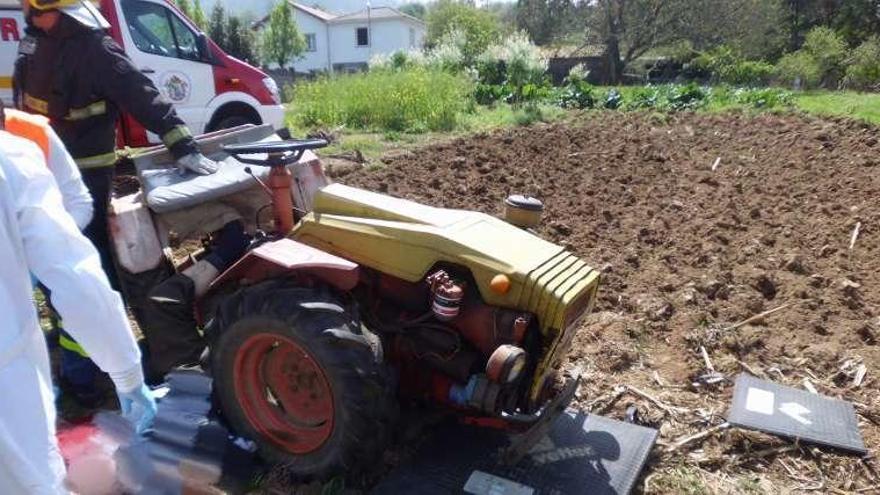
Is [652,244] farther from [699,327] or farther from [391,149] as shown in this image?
[391,149]

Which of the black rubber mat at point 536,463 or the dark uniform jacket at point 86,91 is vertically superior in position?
the dark uniform jacket at point 86,91

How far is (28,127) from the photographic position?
246cm

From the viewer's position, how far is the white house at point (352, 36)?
5159 centimetres

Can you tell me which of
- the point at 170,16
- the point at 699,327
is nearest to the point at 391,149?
the point at 170,16

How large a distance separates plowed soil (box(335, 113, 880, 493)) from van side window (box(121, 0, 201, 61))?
261 cm

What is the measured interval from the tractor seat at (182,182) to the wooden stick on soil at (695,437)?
2.20m

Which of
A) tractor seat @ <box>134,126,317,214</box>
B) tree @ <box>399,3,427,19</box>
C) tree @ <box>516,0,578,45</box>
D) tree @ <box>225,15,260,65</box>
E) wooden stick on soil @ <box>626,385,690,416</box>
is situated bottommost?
wooden stick on soil @ <box>626,385,690,416</box>

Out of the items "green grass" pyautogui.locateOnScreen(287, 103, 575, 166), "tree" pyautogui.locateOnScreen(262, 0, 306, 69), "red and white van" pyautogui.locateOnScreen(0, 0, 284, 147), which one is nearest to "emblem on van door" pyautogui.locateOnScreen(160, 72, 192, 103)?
"red and white van" pyautogui.locateOnScreen(0, 0, 284, 147)

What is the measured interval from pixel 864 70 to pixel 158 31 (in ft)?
64.0

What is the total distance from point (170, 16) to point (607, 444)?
7732 mm

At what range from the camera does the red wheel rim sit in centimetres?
288

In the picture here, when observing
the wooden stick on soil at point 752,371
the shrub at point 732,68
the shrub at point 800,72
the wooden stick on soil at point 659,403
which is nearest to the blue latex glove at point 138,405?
the wooden stick on soil at point 659,403

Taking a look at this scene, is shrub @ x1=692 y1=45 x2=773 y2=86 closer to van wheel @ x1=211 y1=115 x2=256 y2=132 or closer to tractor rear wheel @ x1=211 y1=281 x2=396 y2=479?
van wheel @ x1=211 y1=115 x2=256 y2=132

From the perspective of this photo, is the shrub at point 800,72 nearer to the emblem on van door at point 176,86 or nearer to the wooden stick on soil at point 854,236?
the wooden stick on soil at point 854,236
